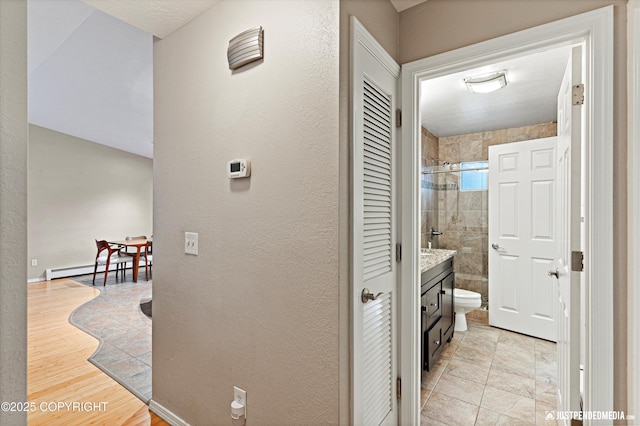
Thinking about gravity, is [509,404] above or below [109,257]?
below

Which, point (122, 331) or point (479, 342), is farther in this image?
point (122, 331)

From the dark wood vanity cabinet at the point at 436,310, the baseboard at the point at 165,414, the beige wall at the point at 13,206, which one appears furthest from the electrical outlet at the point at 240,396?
the dark wood vanity cabinet at the point at 436,310

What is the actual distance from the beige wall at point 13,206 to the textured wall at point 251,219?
0.86 m

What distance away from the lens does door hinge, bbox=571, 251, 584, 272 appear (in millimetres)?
1342

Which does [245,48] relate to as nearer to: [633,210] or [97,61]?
[633,210]

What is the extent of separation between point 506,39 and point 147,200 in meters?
8.26

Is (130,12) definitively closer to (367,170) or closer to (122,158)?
(367,170)

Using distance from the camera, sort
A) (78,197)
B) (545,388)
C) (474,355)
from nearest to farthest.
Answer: (545,388)
(474,355)
(78,197)

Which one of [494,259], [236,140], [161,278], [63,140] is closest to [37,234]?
[63,140]

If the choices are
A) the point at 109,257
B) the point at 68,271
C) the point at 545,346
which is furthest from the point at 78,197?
the point at 545,346

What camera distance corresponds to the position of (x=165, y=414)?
1927mm

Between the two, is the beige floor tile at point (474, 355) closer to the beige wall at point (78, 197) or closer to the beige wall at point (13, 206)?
the beige wall at point (13, 206)

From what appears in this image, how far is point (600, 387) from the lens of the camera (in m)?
1.19

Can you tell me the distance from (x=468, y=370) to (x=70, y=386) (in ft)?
10.0
